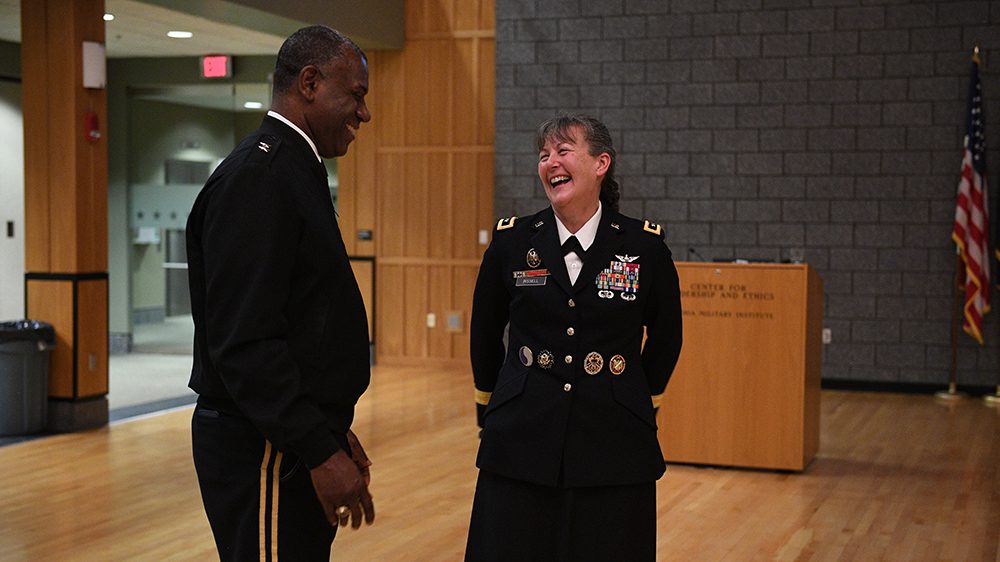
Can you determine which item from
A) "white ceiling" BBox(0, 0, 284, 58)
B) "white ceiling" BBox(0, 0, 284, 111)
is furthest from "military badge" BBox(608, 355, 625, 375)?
"white ceiling" BBox(0, 0, 284, 111)

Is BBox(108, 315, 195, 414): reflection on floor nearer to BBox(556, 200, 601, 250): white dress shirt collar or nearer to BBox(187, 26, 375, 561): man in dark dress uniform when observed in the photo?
BBox(556, 200, 601, 250): white dress shirt collar

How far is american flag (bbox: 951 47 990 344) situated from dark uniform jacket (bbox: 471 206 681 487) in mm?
7365

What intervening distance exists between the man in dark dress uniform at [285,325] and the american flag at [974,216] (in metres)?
8.24

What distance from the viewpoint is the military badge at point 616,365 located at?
2600 mm

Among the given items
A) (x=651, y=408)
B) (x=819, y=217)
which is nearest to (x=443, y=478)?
(x=651, y=408)

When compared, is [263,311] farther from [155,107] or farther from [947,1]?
[155,107]

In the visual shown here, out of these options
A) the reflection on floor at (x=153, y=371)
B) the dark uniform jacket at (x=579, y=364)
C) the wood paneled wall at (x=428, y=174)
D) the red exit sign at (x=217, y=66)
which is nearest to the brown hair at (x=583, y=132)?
the dark uniform jacket at (x=579, y=364)

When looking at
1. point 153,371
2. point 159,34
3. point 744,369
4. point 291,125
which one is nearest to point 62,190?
point 159,34

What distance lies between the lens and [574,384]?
8.47 ft

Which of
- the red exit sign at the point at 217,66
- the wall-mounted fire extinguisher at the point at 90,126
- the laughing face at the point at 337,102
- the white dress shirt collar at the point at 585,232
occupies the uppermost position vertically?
the red exit sign at the point at 217,66

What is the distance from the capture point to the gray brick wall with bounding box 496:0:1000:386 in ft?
31.6

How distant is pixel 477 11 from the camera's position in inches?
438

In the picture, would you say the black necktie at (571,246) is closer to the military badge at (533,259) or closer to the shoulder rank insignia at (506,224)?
the military badge at (533,259)

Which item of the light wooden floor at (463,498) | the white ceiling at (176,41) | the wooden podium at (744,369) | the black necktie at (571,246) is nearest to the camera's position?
the black necktie at (571,246)
